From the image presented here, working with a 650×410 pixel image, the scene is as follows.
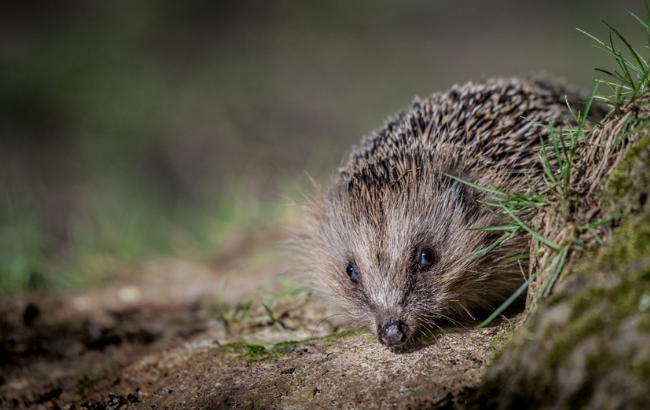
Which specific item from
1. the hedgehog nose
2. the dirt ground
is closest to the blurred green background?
the dirt ground

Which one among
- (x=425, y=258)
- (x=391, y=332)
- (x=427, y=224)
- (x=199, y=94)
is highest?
(x=199, y=94)

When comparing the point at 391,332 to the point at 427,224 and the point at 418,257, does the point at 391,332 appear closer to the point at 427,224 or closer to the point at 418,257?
the point at 418,257

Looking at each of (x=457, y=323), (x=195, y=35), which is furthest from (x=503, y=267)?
(x=195, y=35)

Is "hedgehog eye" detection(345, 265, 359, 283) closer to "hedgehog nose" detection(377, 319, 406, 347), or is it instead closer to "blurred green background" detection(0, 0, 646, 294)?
"hedgehog nose" detection(377, 319, 406, 347)

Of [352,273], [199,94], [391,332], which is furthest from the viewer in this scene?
[199,94]

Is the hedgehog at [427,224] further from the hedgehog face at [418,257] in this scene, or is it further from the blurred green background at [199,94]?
the blurred green background at [199,94]

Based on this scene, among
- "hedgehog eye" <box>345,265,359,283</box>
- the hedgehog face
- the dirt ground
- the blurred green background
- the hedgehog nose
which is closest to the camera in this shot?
the dirt ground

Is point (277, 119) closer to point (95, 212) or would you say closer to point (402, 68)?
point (402, 68)

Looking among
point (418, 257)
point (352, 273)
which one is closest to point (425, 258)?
point (418, 257)
